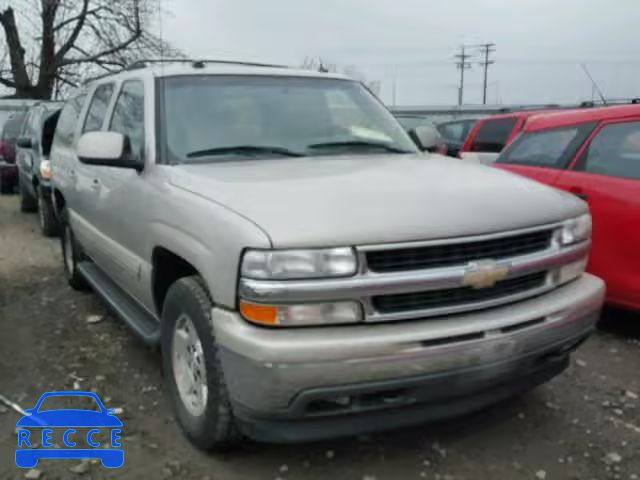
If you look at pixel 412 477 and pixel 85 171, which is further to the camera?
pixel 85 171

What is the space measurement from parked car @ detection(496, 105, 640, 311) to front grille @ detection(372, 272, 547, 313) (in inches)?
73.0

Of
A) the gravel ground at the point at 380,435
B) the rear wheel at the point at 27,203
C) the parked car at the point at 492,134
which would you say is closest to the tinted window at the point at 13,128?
the rear wheel at the point at 27,203

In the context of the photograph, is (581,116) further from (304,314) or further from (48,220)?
(48,220)

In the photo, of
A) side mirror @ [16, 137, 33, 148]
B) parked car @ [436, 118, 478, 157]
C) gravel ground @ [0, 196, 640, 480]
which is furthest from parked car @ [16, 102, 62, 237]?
parked car @ [436, 118, 478, 157]

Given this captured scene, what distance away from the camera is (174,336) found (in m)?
3.25

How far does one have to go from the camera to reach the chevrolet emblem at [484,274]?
8.81 ft

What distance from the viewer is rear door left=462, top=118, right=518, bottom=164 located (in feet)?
31.1

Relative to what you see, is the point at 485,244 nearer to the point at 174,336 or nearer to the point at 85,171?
the point at 174,336

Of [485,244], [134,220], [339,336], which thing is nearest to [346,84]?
[134,220]

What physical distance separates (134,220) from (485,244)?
1.94 metres

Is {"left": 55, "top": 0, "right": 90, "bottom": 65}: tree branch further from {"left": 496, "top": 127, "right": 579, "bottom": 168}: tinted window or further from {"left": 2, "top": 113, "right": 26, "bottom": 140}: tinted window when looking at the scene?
{"left": 496, "top": 127, "right": 579, "bottom": 168}: tinted window

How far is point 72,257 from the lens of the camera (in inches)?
231

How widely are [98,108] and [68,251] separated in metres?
1.63

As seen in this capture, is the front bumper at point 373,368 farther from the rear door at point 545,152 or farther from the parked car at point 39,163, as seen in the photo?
the parked car at point 39,163
